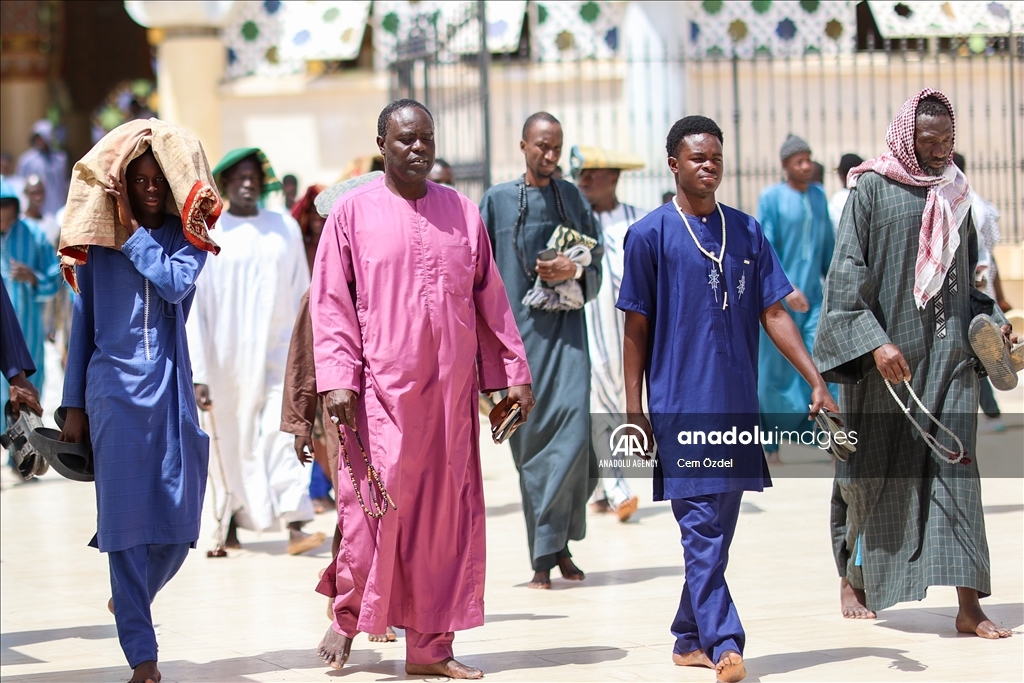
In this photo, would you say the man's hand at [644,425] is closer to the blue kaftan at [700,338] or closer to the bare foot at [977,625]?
the blue kaftan at [700,338]

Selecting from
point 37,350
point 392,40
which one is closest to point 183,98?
point 392,40

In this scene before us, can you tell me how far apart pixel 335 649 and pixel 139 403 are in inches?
43.9

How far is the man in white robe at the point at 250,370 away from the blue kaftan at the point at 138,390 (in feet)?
8.31

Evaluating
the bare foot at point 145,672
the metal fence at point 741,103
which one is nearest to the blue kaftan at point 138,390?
the bare foot at point 145,672

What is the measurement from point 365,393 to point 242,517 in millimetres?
3094

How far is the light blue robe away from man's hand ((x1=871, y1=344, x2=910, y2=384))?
6.94 m

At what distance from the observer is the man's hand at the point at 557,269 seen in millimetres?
7090

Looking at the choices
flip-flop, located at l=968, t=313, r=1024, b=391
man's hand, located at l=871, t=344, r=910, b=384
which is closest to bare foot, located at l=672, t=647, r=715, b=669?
man's hand, located at l=871, t=344, r=910, b=384

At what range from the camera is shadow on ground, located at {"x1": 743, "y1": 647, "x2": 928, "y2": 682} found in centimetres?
533

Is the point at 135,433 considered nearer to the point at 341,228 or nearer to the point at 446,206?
the point at 341,228

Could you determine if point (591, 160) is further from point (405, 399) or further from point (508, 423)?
point (405, 399)

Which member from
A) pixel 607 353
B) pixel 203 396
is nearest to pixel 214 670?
pixel 203 396

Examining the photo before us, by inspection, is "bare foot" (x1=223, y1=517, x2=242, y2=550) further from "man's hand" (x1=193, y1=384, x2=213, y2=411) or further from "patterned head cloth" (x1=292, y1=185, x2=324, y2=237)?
"patterned head cloth" (x1=292, y1=185, x2=324, y2=237)

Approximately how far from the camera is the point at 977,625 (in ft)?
19.0
